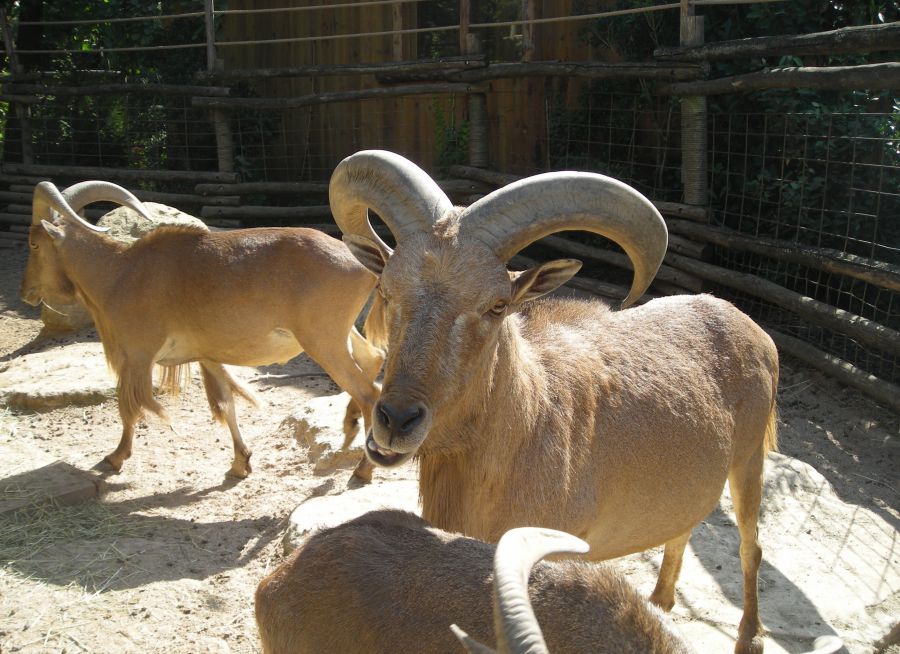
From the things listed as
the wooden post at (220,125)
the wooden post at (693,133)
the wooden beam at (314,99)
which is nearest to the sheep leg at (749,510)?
the wooden post at (693,133)

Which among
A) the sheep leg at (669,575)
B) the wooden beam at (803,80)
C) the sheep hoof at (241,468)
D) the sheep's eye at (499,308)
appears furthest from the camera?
the sheep hoof at (241,468)

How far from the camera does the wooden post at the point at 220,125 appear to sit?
13.4 metres

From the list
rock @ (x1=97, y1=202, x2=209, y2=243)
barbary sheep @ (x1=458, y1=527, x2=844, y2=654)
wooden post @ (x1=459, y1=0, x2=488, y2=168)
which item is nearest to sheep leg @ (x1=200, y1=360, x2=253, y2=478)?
rock @ (x1=97, y1=202, x2=209, y2=243)

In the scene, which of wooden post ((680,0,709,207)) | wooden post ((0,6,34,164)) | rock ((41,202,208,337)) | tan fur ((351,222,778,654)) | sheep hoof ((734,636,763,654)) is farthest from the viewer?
wooden post ((0,6,34,164))

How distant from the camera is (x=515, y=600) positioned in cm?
172

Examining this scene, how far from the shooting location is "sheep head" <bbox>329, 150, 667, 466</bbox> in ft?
11.0

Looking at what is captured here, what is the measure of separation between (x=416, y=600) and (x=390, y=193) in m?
1.98

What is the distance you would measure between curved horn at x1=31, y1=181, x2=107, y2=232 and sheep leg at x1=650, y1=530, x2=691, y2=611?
5695mm

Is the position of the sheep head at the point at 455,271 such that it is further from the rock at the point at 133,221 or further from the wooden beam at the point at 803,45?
the rock at the point at 133,221

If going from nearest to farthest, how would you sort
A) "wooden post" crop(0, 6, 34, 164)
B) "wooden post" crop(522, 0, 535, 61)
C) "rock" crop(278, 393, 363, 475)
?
"rock" crop(278, 393, 363, 475), "wooden post" crop(522, 0, 535, 61), "wooden post" crop(0, 6, 34, 164)

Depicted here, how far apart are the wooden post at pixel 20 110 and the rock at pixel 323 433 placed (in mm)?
9946

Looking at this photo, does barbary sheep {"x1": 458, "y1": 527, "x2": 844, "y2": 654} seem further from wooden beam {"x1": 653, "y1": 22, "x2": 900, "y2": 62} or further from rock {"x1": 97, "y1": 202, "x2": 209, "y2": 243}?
rock {"x1": 97, "y1": 202, "x2": 209, "y2": 243}

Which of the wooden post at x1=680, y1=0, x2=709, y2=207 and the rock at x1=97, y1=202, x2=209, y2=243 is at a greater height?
the wooden post at x1=680, y1=0, x2=709, y2=207

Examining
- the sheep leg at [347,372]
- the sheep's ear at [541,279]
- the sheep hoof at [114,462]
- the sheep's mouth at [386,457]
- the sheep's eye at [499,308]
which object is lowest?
the sheep hoof at [114,462]
